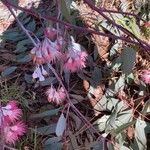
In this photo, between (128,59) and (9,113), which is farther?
(128,59)

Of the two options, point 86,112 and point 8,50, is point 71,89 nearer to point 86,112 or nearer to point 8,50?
point 86,112

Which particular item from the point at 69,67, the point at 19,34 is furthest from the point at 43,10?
the point at 69,67

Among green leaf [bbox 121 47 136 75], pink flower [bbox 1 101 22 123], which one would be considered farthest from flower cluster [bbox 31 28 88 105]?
green leaf [bbox 121 47 136 75]

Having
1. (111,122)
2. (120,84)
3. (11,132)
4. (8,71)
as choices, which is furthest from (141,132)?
(11,132)

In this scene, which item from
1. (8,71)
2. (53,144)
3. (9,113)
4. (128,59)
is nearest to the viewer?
(9,113)

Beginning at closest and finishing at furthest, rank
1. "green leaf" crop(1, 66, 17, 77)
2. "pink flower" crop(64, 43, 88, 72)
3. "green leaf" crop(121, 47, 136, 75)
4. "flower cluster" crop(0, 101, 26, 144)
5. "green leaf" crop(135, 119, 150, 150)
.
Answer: "flower cluster" crop(0, 101, 26, 144)
"pink flower" crop(64, 43, 88, 72)
"green leaf" crop(135, 119, 150, 150)
"green leaf" crop(121, 47, 136, 75)
"green leaf" crop(1, 66, 17, 77)

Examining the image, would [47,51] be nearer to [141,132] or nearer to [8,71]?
[141,132]

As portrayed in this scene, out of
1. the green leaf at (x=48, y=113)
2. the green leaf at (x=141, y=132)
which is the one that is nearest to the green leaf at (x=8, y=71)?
the green leaf at (x=48, y=113)

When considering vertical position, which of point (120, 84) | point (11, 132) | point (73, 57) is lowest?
point (120, 84)

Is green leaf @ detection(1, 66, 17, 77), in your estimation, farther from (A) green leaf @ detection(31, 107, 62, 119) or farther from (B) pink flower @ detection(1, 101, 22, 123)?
(B) pink flower @ detection(1, 101, 22, 123)

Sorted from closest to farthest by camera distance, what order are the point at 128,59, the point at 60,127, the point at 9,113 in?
1. the point at 9,113
2. the point at 60,127
3. the point at 128,59
